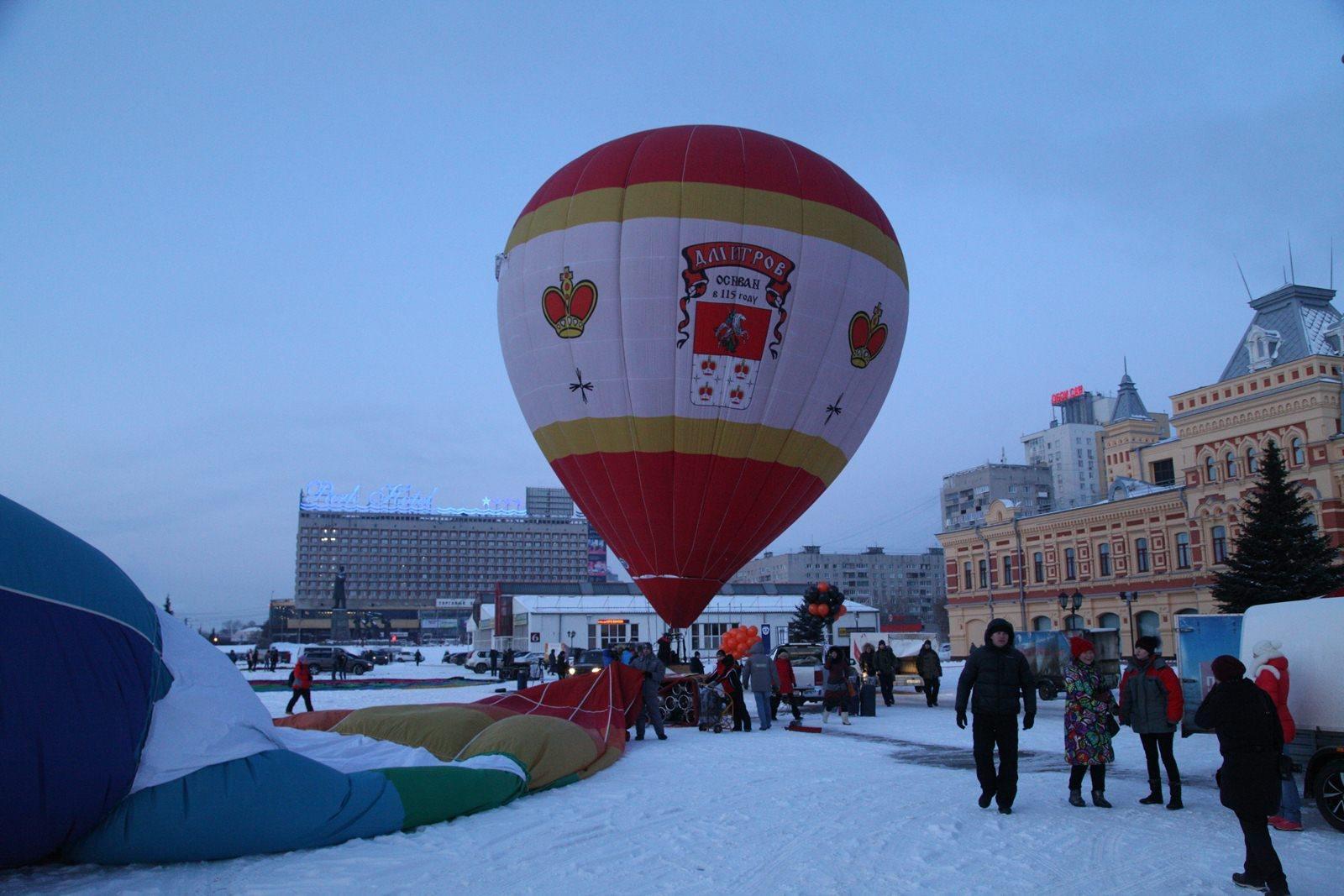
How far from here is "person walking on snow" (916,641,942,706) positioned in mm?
A: 21531

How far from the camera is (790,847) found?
691 centimetres

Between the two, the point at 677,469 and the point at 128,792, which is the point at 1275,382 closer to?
the point at 677,469

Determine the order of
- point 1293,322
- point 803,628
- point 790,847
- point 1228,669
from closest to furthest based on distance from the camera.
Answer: point 1228,669, point 790,847, point 1293,322, point 803,628

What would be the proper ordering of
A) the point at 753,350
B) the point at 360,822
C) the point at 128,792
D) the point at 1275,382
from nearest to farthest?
the point at 128,792
the point at 360,822
the point at 753,350
the point at 1275,382

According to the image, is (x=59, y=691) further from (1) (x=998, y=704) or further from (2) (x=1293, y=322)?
(2) (x=1293, y=322)

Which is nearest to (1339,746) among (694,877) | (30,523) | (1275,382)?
(694,877)

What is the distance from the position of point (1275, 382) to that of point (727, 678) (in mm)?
30730

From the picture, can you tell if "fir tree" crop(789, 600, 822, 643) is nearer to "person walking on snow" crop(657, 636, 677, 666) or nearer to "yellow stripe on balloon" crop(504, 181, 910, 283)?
"person walking on snow" crop(657, 636, 677, 666)

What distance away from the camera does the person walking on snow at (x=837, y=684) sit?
17328mm

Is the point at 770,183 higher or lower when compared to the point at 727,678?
higher

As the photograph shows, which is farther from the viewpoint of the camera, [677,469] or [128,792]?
[677,469]

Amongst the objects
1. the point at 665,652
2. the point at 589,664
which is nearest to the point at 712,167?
the point at 665,652

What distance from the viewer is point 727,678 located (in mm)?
16422

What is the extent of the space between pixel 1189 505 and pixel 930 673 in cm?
2441
